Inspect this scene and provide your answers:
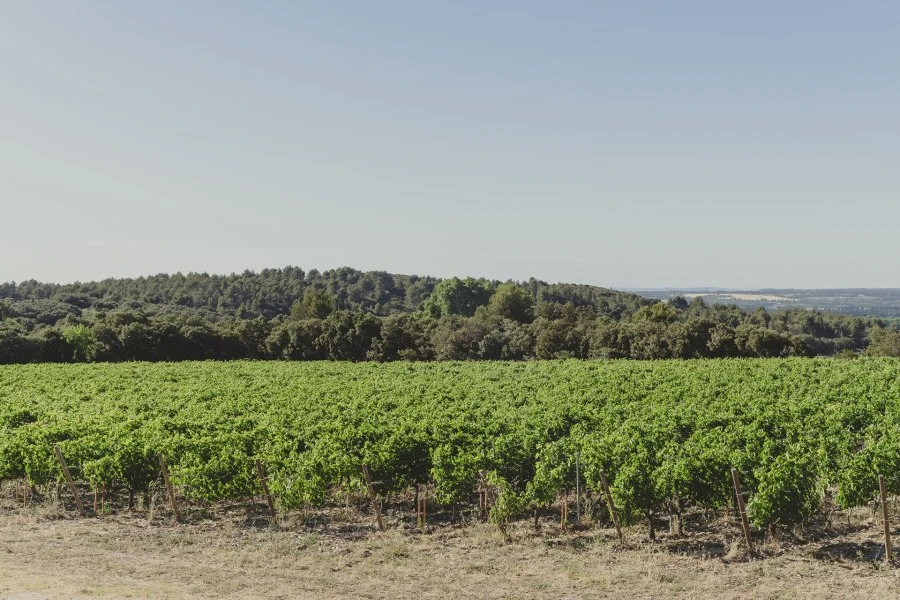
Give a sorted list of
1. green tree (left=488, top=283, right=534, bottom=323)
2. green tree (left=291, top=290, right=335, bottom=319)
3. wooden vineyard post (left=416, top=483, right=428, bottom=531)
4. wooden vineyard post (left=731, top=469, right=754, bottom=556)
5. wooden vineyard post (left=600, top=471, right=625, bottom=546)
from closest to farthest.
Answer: wooden vineyard post (left=731, top=469, right=754, bottom=556) → wooden vineyard post (left=600, top=471, right=625, bottom=546) → wooden vineyard post (left=416, top=483, right=428, bottom=531) → green tree (left=291, top=290, right=335, bottom=319) → green tree (left=488, top=283, right=534, bottom=323)

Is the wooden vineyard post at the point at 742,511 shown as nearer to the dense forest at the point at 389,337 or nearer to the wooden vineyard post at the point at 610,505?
the wooden vineyard post at the point at 610,505

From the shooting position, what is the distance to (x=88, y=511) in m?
16.4

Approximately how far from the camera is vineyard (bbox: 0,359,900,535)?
1345 cm

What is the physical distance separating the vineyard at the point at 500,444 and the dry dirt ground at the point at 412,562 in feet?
2.43

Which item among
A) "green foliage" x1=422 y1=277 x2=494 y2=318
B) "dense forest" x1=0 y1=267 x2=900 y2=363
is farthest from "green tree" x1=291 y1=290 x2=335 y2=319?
"green foliage" x1=422 y1=277 x2=494 y2=318

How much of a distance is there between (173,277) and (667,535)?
167m

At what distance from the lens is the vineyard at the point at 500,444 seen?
13445 millimetres

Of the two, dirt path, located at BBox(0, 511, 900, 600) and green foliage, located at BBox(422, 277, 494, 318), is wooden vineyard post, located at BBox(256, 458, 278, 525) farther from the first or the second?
green foliage, located at BBox(422, 277, 494, 318)

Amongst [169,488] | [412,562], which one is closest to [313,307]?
[169,488]

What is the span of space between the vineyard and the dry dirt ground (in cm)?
74

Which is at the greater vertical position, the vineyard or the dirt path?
the vineyard

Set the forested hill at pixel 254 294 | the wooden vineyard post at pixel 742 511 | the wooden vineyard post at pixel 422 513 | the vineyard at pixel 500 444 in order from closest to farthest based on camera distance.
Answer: the wooden vineyard post at pixel 742 511
the vineyard at pixel 500 444
the wooden vineyard post at pixel 422 513
the forested hill at pixel 254 294

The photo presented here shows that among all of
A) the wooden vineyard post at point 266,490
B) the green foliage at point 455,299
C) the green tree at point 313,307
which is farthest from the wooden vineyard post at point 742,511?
the green foliage at point 455,299

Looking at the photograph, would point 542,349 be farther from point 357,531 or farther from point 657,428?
point 357,531
